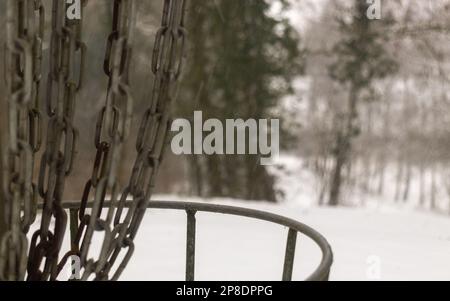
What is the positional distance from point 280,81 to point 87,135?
18.2 feet

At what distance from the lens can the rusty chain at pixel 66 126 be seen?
827mm

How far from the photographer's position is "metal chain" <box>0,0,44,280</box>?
810 mm

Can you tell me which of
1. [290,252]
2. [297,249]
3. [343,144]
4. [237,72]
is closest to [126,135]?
[290,252]

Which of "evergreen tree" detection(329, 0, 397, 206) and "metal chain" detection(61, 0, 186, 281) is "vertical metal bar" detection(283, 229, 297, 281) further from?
"evergreen tree" detection(329, 0, 397, 206)

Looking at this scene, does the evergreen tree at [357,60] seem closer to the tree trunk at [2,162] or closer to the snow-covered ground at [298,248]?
the snow-covered ground at [298,248]

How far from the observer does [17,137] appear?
81 cm

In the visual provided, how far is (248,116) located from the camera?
991 cm

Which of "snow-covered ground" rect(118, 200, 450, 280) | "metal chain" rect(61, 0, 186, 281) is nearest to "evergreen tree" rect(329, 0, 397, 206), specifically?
"snow-covered ground" rect(118, 200, 450, 280)

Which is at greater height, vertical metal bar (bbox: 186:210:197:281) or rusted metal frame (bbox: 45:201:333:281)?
rusted metal frame (bbox: 45:201:333:281)

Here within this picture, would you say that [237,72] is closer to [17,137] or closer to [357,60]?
[357,60]

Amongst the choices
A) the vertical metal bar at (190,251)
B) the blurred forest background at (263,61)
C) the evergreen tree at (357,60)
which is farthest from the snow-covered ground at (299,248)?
the evergreen tree at (357,60)

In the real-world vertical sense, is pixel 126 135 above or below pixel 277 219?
above

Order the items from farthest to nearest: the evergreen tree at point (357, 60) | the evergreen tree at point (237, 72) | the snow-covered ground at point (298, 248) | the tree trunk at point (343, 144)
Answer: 1. the tree trunk at point (343, 144)
2. the evergreen tree at point (357, 60)
3. the evergreen tree at point (237, 72)
4. the snow-covered ground at point (298, 248)

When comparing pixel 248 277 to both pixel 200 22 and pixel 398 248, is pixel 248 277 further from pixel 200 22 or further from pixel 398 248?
pixel 200 22
